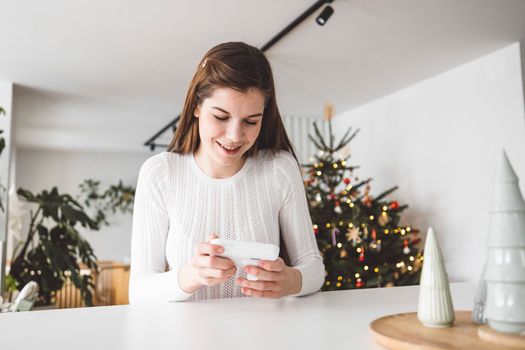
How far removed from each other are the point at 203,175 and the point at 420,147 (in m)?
3.17

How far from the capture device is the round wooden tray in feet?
1.71

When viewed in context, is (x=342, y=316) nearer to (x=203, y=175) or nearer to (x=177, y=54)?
(x=203, y=175)

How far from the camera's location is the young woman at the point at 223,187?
1090 mm

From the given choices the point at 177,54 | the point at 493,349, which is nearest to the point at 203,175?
the point at 493,349

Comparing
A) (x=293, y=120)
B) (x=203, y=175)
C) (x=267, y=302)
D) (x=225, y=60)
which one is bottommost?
(x=267, y=302)

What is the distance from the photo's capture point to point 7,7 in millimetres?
2594

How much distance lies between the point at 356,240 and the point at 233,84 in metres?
2.33

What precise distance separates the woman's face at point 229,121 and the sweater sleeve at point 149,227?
15 cm

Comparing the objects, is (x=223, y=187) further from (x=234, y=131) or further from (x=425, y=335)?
(x=425, y=335)

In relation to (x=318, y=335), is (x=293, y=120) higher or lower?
higher

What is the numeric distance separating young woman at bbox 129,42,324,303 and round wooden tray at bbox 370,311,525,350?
0.38 meters

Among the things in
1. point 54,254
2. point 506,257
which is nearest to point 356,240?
point 54,254

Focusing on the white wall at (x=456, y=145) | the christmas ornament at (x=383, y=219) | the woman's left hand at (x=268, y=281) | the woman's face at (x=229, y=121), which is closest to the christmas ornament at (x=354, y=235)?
A: the christmas ornament at (x=383, y=219)

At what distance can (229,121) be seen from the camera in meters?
1.10
